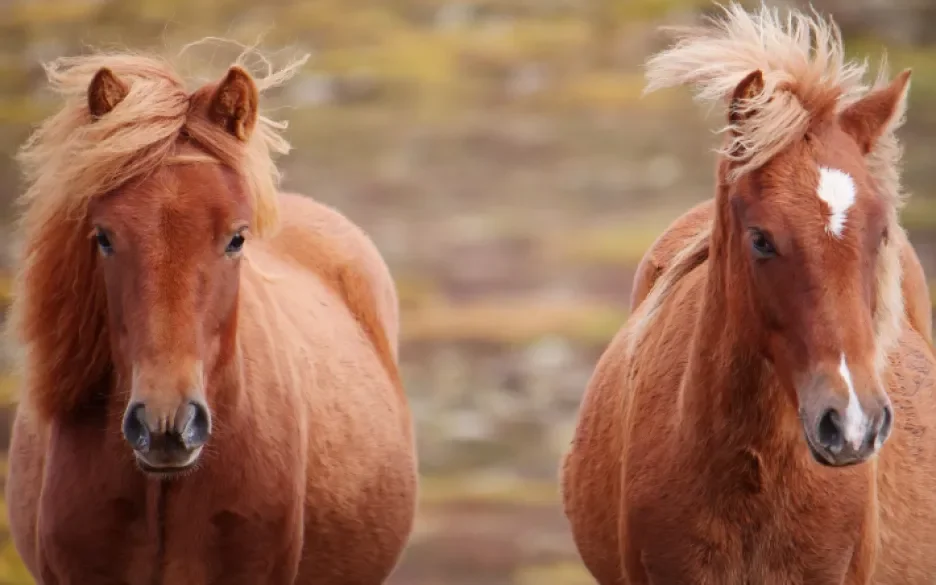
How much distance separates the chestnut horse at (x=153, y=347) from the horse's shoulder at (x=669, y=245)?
1.69 meters

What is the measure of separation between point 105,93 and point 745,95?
6.85ft

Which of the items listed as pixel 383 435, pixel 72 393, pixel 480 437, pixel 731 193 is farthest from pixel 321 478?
pixel 480 437

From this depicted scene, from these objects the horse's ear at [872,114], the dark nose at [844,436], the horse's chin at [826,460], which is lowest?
the horse's chin at [826,460]

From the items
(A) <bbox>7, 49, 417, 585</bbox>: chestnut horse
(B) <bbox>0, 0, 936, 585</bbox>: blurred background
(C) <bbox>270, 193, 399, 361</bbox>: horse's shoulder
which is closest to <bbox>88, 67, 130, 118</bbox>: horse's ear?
(A) <bbox>7, 49, 417, 585</bbox>: chestnut horse

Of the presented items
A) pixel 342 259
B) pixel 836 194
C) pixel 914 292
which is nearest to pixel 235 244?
pixel 836 194

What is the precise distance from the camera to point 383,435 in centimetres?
675

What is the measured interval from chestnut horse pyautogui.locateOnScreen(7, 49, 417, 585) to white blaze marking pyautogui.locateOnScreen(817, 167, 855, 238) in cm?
184

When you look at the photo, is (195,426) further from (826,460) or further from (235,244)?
(826,460)

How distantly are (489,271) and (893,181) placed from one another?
12766mm

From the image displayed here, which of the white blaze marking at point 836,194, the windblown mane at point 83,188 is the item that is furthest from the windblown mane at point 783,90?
the windblown mane at point 83,188

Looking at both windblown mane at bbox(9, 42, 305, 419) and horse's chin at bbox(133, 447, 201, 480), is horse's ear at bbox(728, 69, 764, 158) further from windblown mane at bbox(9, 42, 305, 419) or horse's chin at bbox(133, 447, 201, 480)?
horse's chin at bbox(133, 447, 201, 480)

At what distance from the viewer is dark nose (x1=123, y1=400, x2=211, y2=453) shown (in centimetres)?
442

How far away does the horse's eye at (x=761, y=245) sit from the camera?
4477 millimetres

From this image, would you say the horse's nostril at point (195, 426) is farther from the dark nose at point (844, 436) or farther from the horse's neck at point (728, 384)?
the dark nose at point (844, 436)
